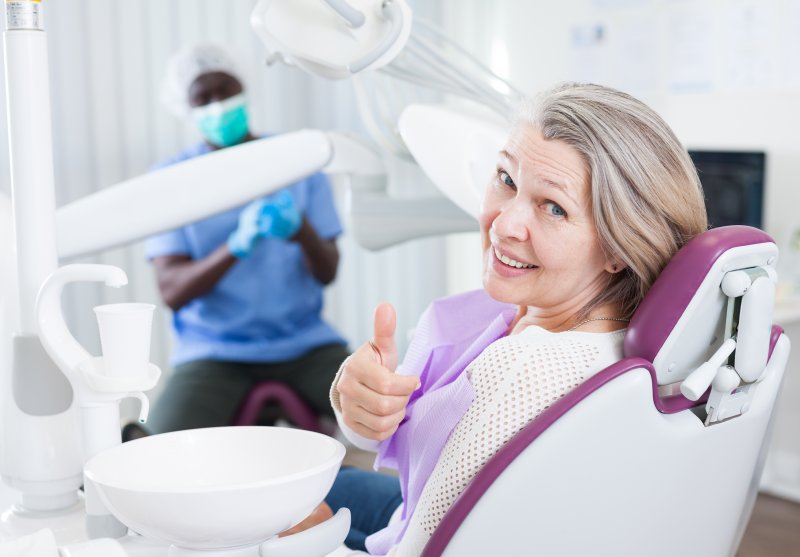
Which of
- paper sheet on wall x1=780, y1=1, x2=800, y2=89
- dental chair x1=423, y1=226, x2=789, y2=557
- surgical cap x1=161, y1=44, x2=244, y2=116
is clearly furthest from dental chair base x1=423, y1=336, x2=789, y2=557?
paper sheet on wall x1=780, y1=1, x2=800, y2=89

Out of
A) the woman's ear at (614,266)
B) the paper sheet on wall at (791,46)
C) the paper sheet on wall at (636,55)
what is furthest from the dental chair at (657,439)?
the paper sheet on wall at (636,55)

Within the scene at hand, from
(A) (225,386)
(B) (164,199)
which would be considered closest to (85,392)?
(B) (164,199)

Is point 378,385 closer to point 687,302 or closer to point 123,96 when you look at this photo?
point 687,302

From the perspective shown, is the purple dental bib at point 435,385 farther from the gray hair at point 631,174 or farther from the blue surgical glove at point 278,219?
the blue surgical glove at point 278,219

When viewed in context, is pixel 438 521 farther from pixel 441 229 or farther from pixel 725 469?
pixel 441 229

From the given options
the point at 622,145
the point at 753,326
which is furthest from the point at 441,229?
the point at 753,326

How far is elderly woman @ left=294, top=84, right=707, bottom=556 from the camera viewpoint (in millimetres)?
Answer: 989

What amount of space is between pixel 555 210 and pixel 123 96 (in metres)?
2.35

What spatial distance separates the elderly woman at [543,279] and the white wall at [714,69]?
1757 mm

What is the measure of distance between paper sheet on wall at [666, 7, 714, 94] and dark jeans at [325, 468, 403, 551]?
7.10 feet

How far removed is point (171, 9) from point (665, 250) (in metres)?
2.50

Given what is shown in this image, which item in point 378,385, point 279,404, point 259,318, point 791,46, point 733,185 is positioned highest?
point 791,46

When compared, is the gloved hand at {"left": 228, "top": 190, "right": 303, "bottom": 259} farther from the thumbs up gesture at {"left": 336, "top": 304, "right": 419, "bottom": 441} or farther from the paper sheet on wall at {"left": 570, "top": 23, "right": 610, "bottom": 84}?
the paper sheet on wall at {"left": 570, "top": 23, "right": 610, "bottom": 84}

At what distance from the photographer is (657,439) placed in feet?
3.15
